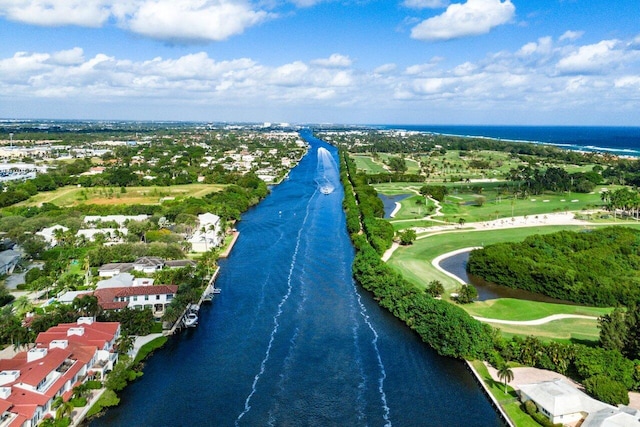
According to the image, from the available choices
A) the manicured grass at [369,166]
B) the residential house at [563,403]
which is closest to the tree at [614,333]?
the residential house at [563,403]

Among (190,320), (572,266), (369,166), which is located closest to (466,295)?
(572,266)

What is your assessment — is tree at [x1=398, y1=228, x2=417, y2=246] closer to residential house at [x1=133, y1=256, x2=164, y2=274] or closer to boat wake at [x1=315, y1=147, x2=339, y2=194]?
residential house at [x1=133, y1=256, x2=164, y2=274]

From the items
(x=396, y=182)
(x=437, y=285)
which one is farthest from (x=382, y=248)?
(x=396, y=182)

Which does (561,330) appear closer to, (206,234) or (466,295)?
(466,295)

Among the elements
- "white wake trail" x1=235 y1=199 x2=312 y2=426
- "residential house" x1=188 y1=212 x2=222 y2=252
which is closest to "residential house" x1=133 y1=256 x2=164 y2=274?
"residential house" x1=188 y1=212 x2=222 y2=252

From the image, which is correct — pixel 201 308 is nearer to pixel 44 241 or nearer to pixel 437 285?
pixel 437 285

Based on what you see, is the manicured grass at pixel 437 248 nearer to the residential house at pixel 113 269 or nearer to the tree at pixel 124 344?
the tree at pixel 124 344
